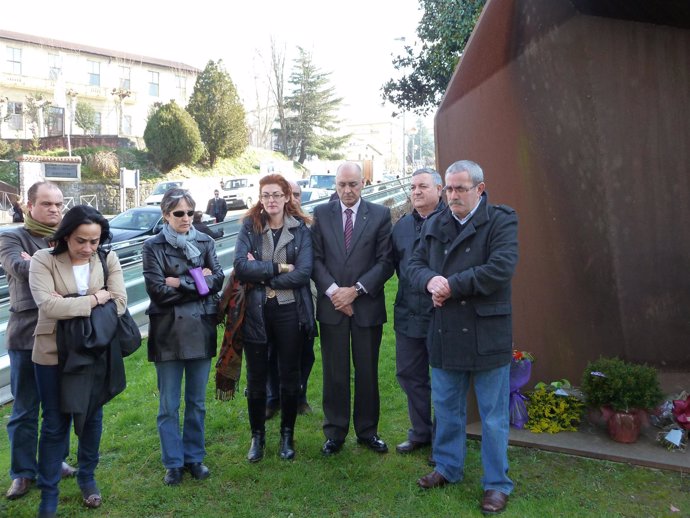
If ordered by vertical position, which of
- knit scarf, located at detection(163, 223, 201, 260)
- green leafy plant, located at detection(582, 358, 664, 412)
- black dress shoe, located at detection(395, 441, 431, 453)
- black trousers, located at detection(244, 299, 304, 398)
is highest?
knit scarf, located at detection(163, 223, 201, 260)

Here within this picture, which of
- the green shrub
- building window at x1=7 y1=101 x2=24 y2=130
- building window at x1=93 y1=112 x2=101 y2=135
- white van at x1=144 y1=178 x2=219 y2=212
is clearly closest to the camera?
white van at x1=144 y1=178 x2=219 y2=212

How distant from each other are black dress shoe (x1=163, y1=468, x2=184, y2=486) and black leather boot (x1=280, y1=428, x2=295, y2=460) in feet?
2.24

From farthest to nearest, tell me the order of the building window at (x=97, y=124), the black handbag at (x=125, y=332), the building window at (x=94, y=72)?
the building window at (x=94, y=72), the building window at (x=97, y=124), the black handbag at (x=125, y=332)

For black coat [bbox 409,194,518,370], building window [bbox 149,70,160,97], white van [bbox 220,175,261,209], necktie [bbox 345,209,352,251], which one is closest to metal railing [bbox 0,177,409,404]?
necktie [bbox 345,209,352,251]

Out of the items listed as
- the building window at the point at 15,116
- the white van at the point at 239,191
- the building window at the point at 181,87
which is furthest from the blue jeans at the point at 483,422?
the building window at the point at 181,87

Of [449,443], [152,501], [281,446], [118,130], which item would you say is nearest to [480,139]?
[449,443]

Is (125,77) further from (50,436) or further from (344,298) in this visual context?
(50,436)

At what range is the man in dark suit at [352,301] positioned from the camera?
419cm

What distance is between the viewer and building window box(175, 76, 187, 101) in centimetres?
4203

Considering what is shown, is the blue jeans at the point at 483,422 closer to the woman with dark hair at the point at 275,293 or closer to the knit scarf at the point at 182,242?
the woman with dark hair at the point at 275,293

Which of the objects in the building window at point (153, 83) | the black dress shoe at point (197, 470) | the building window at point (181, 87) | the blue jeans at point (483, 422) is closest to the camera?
the blue jeans at point (483, 422)

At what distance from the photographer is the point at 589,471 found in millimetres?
3834

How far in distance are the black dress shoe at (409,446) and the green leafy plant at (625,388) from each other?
1.21 meters

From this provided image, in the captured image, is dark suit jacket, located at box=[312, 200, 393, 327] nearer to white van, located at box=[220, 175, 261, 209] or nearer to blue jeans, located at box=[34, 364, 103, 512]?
blue jeans, located at box=[34, 364, 103, 512]
